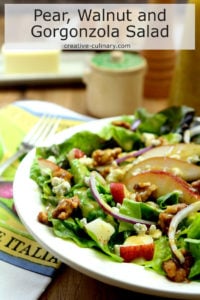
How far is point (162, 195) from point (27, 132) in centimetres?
61

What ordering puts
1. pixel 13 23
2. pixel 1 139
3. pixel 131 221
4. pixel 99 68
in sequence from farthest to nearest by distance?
pixel 13 23 → pixel 99 68 → pixel 1 139 → pixel 131 221

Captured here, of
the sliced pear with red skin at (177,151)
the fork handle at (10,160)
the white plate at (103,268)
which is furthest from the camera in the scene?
the fork handle at (10,160)

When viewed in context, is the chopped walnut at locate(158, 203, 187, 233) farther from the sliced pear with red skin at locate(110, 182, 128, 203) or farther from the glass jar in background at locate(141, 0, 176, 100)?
the glass jar in background at locate(141, 0, 176, 100)

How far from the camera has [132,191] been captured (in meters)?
1.16

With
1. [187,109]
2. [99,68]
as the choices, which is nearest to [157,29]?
[99,68]

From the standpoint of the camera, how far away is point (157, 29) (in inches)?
75.8

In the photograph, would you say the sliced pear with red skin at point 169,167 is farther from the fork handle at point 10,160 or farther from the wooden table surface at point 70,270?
the fork handle at point 10,160

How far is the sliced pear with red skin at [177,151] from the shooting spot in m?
1.27

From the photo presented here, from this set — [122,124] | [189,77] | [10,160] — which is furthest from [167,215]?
[189,77]

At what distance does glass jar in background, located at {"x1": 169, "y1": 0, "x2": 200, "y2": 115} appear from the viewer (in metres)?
1.62

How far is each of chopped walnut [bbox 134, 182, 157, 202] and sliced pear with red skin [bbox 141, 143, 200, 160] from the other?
149 millimetres

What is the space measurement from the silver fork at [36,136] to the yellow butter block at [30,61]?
41 cm

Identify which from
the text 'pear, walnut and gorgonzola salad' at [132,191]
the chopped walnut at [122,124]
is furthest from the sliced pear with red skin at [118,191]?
the chopped walnut at [122,124]

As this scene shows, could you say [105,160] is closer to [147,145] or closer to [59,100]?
A: [147,145]
